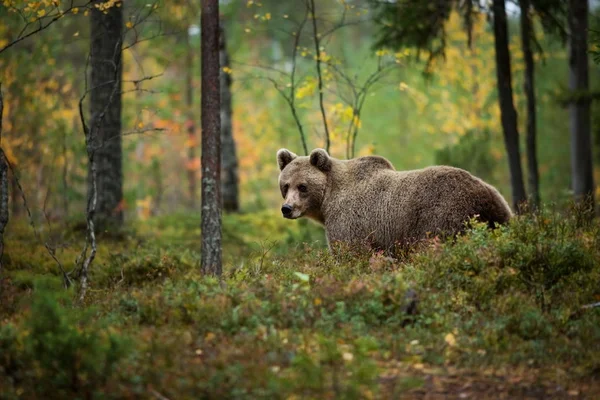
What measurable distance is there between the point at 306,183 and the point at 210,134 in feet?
5.45

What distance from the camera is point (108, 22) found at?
46.3 feet

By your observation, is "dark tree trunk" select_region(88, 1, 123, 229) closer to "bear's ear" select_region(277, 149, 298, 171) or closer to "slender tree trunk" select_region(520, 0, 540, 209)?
"bear's ear" select_region(277, 149, 298, 171)

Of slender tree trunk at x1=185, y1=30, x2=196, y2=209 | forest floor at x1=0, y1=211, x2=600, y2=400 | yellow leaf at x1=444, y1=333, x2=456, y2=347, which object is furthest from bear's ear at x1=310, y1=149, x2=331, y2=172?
slender tree trunk at x1=185, y1=30, x2=196, y2=209

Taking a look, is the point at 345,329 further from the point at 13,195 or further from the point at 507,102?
the point at 13,195

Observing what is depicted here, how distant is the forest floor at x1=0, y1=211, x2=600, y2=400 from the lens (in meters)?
5.50

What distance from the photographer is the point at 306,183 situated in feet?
34.6

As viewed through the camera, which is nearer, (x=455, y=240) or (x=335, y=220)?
(x=455, y=240)

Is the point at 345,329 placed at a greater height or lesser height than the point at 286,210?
lesser

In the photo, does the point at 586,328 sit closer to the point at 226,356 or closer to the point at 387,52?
the point at 226,356

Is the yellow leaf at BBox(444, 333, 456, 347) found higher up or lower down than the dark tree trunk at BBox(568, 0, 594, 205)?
lower down

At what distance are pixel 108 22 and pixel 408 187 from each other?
798cm

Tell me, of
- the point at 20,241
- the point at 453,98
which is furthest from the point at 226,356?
the point at 453,98

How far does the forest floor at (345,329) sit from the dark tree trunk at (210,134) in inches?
56.3

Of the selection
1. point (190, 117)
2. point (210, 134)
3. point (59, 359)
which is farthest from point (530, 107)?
point (190, 117)
